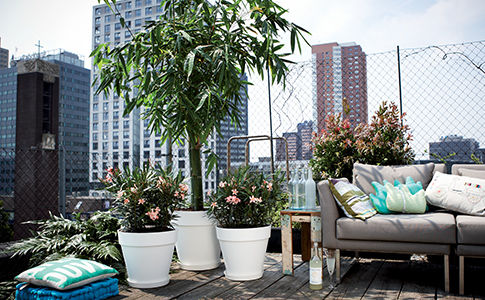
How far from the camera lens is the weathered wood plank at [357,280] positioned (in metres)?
2.38

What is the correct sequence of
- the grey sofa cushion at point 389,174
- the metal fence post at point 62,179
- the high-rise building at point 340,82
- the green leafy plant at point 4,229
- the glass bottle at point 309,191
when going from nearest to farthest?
the glass bottle at point 309,191 → the grey sofa cushion at point 389,174 → the metal fence post at point 62,179 → the high-rise building at point 340,82 → the green leafy plant at point 4,229

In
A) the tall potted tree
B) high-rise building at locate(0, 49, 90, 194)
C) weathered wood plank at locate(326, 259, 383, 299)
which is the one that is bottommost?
weathered wood plank at locate(326, 259, 383, 299)

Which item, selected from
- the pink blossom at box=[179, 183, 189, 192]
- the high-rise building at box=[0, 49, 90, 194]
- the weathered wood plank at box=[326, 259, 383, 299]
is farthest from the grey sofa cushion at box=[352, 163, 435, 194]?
the high-rise building at box=[0, 49, 90, 194]

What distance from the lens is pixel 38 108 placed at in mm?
6285

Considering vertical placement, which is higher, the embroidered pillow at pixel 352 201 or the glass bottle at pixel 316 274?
the embroidered pillow at pixel 352 201

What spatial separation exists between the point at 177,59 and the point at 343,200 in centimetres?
163

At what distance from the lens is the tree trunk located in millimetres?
3156

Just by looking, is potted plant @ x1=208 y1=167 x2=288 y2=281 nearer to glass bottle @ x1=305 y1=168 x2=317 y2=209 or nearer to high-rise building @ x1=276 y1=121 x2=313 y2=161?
glass bottle @ x1=305 y1=168 x2=317 y2=209

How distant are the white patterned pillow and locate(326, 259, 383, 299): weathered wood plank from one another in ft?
2.33

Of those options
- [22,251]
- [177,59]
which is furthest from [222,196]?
[22,251]

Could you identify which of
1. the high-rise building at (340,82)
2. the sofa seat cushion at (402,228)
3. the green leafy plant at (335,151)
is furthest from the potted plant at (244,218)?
the high-rise building at (340,82)

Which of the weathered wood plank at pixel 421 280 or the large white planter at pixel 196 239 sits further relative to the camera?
the large white planter at pixel 196 239

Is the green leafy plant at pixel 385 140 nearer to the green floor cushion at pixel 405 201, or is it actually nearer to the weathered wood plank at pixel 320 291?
the green floor cushion at pixel 405 201

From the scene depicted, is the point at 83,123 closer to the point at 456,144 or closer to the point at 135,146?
the point at 135,146
